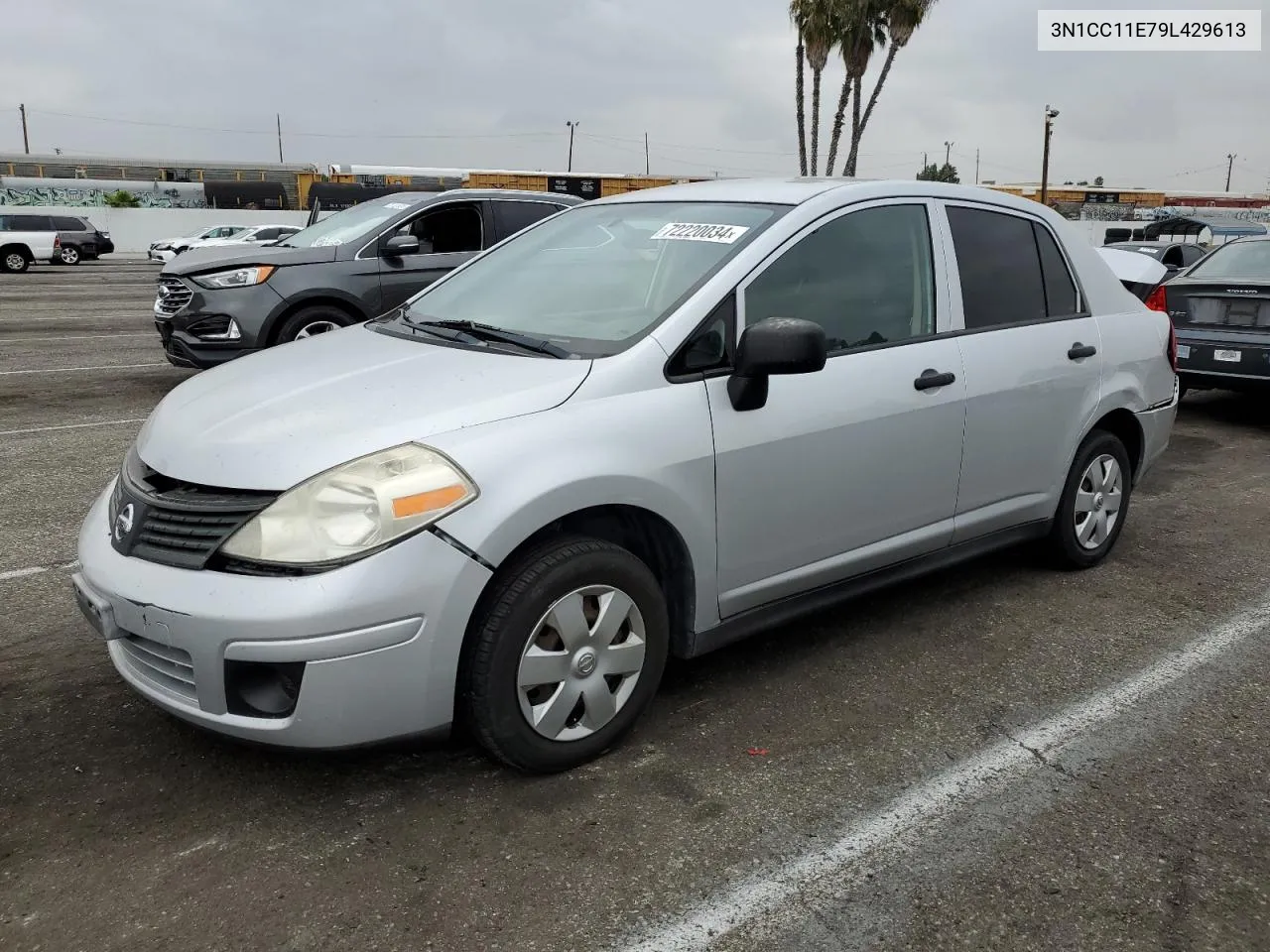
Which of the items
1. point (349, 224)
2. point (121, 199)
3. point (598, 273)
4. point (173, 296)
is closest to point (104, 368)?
point (173, 296)

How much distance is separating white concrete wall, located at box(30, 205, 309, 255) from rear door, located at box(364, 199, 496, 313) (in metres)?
34.0

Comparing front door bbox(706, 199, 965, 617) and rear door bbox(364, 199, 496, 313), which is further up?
rear door bbox(364, 199, 496, 313)

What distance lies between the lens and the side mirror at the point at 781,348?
3.04 m

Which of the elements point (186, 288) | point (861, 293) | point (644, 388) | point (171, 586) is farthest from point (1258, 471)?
point (186, 288)

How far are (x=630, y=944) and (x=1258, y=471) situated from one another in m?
6.26

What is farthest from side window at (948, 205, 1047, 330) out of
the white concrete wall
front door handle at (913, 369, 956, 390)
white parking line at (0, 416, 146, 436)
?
the white concrete wall

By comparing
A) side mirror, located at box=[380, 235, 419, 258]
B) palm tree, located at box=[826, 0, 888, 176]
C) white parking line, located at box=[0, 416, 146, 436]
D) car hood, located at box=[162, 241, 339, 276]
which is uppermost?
palm tree, located at box=[826, 0, 888, 176]

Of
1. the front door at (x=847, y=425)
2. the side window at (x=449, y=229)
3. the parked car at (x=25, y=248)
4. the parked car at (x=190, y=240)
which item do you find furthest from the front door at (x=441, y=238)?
the parked car at (x=190, y=240)

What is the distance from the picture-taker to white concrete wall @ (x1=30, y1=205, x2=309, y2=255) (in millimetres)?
40719

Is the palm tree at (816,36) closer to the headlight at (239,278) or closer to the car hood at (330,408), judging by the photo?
the headlight at (239,278)

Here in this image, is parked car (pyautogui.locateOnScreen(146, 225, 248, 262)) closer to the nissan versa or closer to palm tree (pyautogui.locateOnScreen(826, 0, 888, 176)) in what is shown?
palm tree (pyautogui.locateOnScreen(826, 0, 888, 176))

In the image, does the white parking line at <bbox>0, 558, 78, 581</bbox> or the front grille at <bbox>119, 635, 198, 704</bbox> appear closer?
the front grille at <bbox>119, 635, 198, 704</bbox>

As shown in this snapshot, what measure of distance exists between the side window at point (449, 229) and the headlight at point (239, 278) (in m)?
1.23

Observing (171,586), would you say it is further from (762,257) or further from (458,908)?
(762,257)
